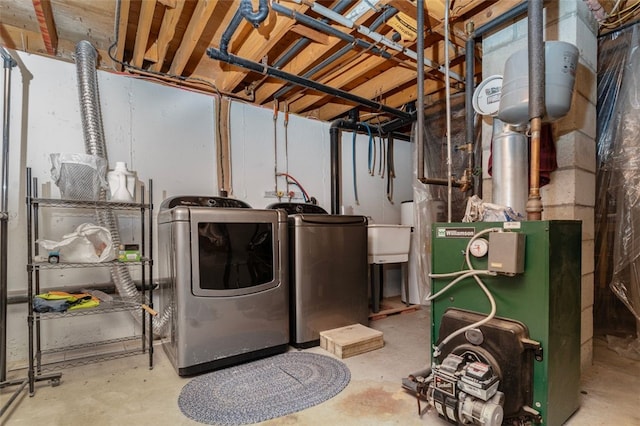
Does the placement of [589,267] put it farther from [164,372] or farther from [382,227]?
[164,372]

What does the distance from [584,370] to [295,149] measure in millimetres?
3010

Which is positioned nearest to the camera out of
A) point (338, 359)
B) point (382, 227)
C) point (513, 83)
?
point (513, 83)

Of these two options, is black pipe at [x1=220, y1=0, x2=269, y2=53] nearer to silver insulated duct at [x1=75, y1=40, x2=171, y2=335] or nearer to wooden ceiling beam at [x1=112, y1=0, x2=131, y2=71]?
wooden ceiling beam at [x1=112, y1=0, x2=131, y2=71]

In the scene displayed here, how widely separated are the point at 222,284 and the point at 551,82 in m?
2.25

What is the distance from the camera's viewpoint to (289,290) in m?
2.62

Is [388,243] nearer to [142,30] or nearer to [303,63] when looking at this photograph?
[303,63]

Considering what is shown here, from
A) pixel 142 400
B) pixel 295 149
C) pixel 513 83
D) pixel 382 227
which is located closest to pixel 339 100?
pixel 295 149

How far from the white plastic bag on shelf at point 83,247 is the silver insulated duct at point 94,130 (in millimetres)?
218

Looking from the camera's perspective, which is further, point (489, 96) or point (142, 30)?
point (142, 30)

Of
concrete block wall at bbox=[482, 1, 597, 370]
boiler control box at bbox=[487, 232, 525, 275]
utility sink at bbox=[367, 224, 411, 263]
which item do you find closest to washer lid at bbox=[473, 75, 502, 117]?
concrete block wall at bbox=[482, 1, 597, 370]

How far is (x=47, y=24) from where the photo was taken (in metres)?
2.29

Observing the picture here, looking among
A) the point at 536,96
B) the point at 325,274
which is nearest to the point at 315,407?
the point at 325,274

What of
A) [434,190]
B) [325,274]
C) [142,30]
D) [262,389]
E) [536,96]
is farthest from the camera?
[434,190]

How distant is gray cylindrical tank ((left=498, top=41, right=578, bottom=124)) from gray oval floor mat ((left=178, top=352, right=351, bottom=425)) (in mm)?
1840
